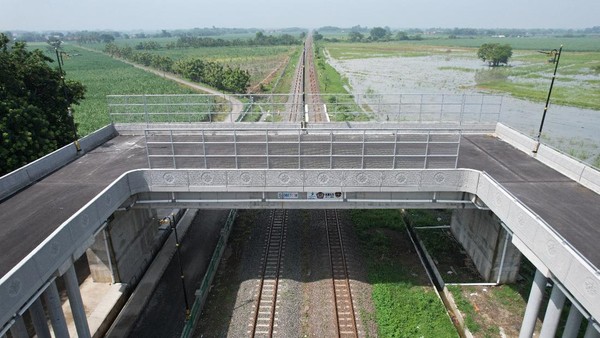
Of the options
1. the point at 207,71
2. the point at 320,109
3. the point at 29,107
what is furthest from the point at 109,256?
the point at 207,71

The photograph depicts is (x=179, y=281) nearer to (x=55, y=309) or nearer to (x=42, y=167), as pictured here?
(x=55, y=309)

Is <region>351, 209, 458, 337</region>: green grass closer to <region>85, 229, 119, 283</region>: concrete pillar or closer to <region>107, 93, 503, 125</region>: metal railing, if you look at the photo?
<region>85, 229, 119, 283</region>: concrete pillar

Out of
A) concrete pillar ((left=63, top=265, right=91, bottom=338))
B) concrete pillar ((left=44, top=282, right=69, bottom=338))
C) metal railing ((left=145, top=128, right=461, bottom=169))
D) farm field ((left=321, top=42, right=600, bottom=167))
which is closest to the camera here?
concrete pillar ((left=44, top=282, right=69, bottom=338))

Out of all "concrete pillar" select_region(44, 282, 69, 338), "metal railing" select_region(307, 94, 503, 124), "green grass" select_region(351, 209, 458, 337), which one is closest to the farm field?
"metal railing" select_region(307, 94, 503, 124)

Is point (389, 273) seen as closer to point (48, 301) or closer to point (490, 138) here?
point (490, 138)

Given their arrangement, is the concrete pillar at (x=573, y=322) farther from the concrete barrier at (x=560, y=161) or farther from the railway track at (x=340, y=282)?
the railway track at (x=340, y=282)

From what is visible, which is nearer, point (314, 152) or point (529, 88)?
point (314, 152)

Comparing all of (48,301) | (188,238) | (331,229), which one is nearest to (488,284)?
(331,229)
